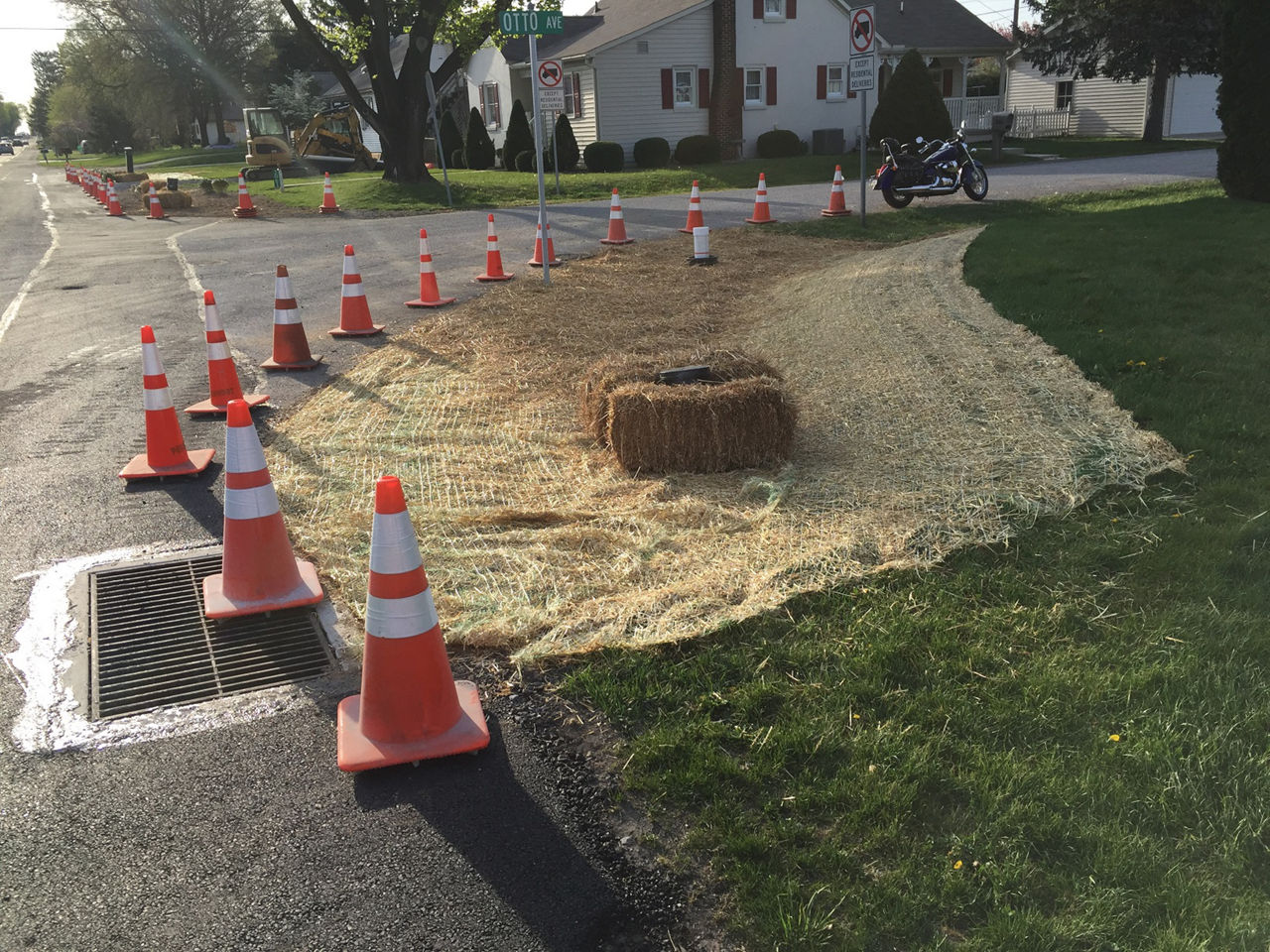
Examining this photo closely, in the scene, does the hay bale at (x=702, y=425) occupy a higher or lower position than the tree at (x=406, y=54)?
lower

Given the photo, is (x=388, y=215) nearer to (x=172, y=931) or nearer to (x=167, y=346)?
(x=167, y=346)

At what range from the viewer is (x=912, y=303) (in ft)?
29.8

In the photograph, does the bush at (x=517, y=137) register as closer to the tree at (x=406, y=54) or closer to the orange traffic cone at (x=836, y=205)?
the tree at (x=406, y=54)

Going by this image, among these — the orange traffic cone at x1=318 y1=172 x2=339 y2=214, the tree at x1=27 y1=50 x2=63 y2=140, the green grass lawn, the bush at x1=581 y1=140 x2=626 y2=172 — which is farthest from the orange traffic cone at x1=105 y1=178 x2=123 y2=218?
the tree at x1=27 y1=50 x2=63 y2=140

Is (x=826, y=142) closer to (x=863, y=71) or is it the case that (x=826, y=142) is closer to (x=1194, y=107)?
(x=1194, y=107)

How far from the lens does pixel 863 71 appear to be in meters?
13.8

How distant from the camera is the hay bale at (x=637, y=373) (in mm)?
6137

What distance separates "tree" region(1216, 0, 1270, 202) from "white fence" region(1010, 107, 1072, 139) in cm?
2871

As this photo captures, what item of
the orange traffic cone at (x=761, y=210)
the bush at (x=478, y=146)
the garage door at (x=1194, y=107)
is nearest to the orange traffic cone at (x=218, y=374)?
the orange traffic cone at (x=761, y=210)

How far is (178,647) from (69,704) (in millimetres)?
513

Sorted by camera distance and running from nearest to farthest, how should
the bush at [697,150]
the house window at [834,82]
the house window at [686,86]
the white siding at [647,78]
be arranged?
the bush at [697,150]
the white siding at [647,78]
the house window at [686,86]
the house window at [834,82]

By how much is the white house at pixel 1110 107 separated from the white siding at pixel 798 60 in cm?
788

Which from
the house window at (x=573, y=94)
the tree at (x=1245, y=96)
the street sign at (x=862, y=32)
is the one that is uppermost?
the house window at (x=573, y=94)

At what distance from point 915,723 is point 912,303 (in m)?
6.49
